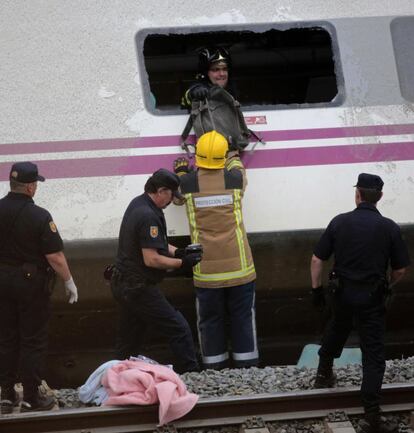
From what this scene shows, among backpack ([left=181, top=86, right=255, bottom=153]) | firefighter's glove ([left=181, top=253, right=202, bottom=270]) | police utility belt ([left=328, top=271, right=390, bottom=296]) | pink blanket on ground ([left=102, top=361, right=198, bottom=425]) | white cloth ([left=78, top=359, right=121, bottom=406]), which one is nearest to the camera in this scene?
pink blanket on ground ([left=102, top=361, right=198, bottom=425])

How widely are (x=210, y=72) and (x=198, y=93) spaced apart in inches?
12.0

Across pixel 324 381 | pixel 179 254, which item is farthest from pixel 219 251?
pixel 324 381

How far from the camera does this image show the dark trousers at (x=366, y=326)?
5.74 meters

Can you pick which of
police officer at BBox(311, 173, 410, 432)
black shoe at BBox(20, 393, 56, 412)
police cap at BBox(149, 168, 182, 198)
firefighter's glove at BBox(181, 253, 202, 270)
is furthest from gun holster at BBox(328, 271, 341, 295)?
black shoe at BBox(20, 393, 56, 412)

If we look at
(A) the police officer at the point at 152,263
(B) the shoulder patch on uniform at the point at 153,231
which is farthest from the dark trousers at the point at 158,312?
(B) the shoulder patch on uniform at the point at 153,231

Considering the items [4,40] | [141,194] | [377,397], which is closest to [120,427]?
[377,397]

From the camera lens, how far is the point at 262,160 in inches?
289

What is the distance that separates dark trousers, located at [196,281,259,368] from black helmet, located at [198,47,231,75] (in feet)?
5.96

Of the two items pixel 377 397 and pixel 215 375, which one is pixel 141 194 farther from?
pixel 377 397

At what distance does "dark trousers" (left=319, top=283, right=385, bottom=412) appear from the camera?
18.8ft

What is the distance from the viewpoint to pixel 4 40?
7.17 meters

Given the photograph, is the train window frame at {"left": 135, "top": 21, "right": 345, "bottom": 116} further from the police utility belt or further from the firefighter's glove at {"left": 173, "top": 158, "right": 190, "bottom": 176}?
the police utility belt

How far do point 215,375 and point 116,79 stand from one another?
2465mm

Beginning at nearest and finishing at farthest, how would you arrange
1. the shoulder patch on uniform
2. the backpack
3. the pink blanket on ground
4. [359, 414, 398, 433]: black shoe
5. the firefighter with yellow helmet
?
the pink blanket on ground
[359, 414, 398, 433]: black shoe
the shoulder patch on uniform
the firefighter with yellow helmet
the backpack
